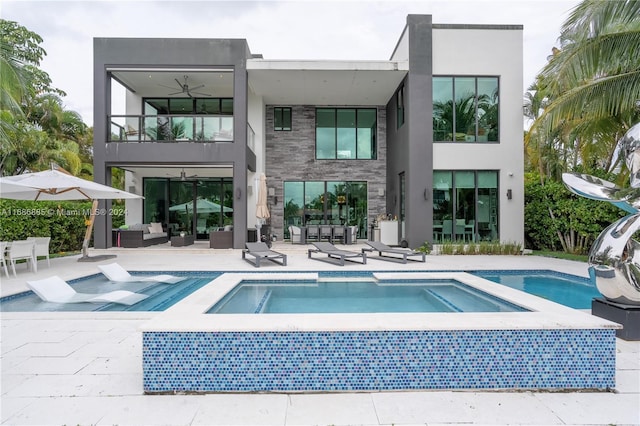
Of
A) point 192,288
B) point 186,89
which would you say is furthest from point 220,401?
point 186,89

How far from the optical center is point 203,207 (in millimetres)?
15984

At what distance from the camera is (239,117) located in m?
12.6

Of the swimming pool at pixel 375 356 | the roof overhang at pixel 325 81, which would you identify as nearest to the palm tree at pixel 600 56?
the roof overhang at pixel 325 81

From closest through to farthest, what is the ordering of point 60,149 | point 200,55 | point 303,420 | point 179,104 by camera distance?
point 303,420 → point 200,55 → point 179,104 → point 60,149

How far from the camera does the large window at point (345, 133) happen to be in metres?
16.3

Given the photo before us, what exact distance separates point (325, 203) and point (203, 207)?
5.50 meters

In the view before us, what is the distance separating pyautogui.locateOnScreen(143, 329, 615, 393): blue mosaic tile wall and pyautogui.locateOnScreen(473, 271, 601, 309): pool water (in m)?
3.13

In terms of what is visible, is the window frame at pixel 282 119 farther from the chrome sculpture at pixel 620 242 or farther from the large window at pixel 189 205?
the chrome sculpture at pixel 620 242

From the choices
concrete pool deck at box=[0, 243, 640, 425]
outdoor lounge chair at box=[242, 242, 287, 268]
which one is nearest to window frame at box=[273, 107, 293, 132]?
outdoor lounge chair at box=[242, 242, 287, 268]

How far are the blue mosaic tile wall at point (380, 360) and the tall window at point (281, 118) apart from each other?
46.3 feet

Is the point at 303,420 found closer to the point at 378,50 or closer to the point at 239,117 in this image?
the point at 239,117

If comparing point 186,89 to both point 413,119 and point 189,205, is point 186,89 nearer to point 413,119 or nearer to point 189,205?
point 189,205

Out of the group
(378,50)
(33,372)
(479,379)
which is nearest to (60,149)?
(33,372)

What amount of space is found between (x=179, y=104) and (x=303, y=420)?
15682mm
